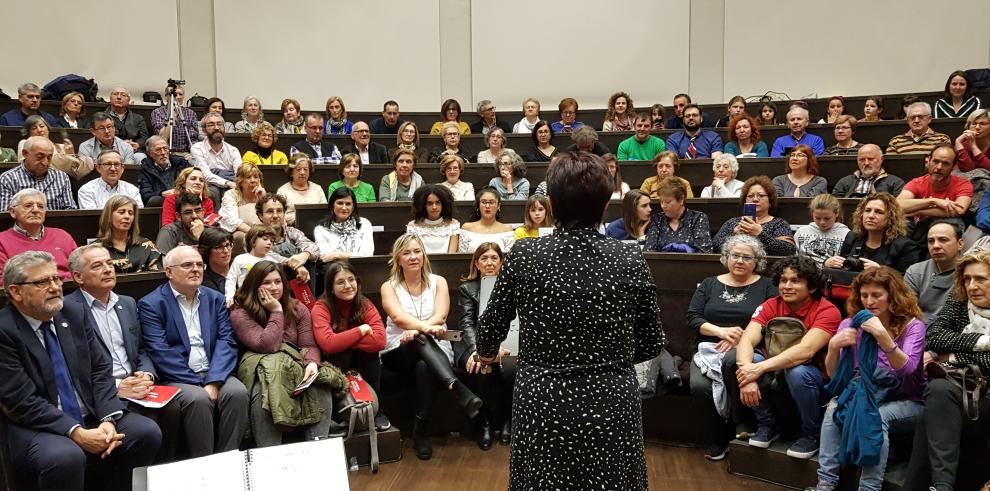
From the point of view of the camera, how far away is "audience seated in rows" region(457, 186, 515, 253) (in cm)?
450

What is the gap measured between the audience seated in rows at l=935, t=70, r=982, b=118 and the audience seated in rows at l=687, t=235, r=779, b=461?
12.7ft

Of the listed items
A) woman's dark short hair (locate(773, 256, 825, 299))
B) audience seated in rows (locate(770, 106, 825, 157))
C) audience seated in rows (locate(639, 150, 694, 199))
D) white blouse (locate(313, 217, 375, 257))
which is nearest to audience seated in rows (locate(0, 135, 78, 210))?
white blouse (locate(313, 217, 375, 257))

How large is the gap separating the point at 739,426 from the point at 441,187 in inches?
86.7

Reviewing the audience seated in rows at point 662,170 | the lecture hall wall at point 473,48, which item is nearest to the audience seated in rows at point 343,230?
the audience seated in rows at point 662,170

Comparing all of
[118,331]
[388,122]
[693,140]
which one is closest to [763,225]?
[693,140]

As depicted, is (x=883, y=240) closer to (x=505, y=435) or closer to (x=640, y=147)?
(x=505, y=435)

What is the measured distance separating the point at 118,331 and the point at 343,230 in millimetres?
1665

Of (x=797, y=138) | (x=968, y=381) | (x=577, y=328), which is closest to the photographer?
(x=577, y=328)

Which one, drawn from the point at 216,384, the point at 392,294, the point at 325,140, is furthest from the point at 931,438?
the point at 325,140

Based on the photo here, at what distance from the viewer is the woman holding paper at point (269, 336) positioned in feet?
10.1

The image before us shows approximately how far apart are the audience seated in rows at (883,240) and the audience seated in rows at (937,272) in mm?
264

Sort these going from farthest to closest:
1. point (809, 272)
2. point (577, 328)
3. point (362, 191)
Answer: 1. point (362, 191)
2. point (809, 272)
3. point (577, 328)

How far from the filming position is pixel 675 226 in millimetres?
4273

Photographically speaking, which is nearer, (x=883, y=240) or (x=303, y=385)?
(x=303, y=385)
